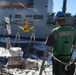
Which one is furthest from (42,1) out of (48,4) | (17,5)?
(17,5)

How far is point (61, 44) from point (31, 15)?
756 inches

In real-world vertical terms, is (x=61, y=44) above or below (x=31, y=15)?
above

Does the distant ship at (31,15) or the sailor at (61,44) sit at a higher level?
the sailor at (61,44)

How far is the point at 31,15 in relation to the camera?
930 inches

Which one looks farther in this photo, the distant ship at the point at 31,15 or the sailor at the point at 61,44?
the distant ship at the point at 31,15

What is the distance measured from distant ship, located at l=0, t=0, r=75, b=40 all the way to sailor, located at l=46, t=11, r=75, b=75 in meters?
17.8

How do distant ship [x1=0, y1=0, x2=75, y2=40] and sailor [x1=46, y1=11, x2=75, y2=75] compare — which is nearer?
sailor [x1=46, y1=11, x2=75, y2=75]

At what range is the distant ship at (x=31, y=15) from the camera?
2306cm

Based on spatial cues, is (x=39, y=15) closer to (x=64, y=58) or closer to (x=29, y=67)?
(x=29, y=67)

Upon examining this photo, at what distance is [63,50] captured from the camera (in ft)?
→ 15.2

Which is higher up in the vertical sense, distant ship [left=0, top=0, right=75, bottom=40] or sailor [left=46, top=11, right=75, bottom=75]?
sailor [left=46, top=11, right=75, bottom=75]

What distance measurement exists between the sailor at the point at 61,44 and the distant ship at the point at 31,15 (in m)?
17.8

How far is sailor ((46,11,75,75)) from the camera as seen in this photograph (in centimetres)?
447

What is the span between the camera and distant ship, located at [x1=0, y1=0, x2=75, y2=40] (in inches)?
908
